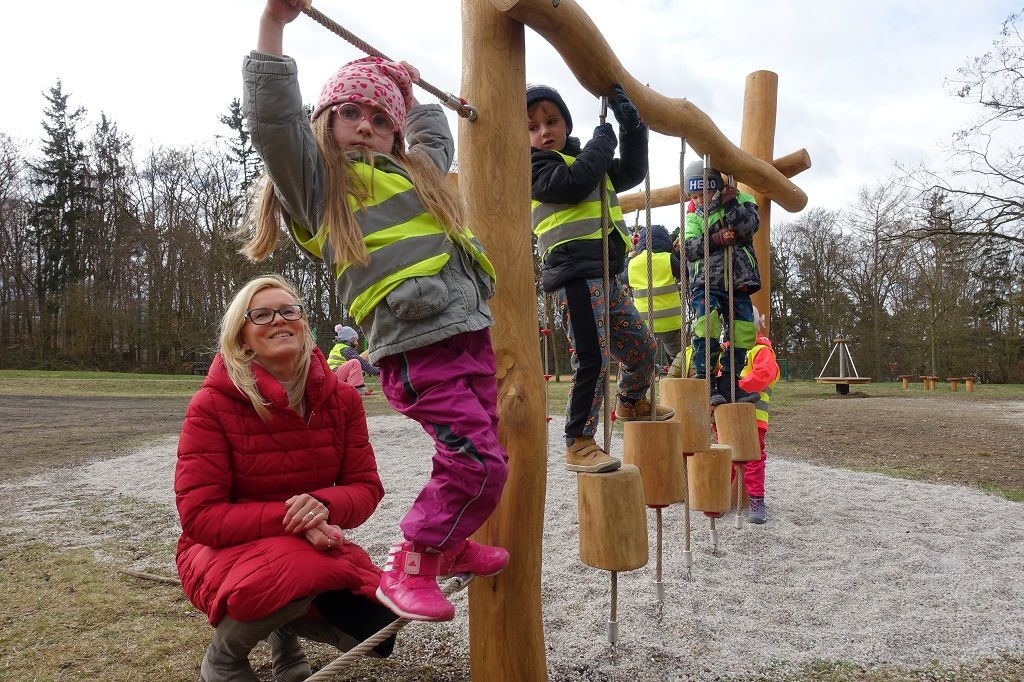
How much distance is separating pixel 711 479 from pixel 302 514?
227cm

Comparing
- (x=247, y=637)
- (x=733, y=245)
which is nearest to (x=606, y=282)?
(x=247, y=637)

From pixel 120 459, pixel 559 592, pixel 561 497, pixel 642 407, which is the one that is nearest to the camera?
pixel 642 407

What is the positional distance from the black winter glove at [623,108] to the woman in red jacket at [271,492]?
1306mm

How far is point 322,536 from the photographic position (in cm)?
186

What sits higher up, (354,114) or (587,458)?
(354,114)

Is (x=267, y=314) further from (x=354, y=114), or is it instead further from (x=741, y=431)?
(x=741, y=431)

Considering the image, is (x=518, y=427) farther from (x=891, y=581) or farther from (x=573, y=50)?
(x=891, y=581)

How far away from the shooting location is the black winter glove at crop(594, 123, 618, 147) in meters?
2.43

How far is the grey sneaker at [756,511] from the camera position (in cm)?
437

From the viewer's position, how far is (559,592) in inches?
126

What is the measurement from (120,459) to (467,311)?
6.41m

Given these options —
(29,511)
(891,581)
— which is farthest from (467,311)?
(29,511)

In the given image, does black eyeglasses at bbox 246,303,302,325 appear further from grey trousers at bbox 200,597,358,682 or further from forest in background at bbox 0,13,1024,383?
forest in background at bbox 0,13,1024,383

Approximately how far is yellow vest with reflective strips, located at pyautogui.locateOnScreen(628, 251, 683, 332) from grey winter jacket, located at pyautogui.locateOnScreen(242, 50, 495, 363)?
9.42 ft
